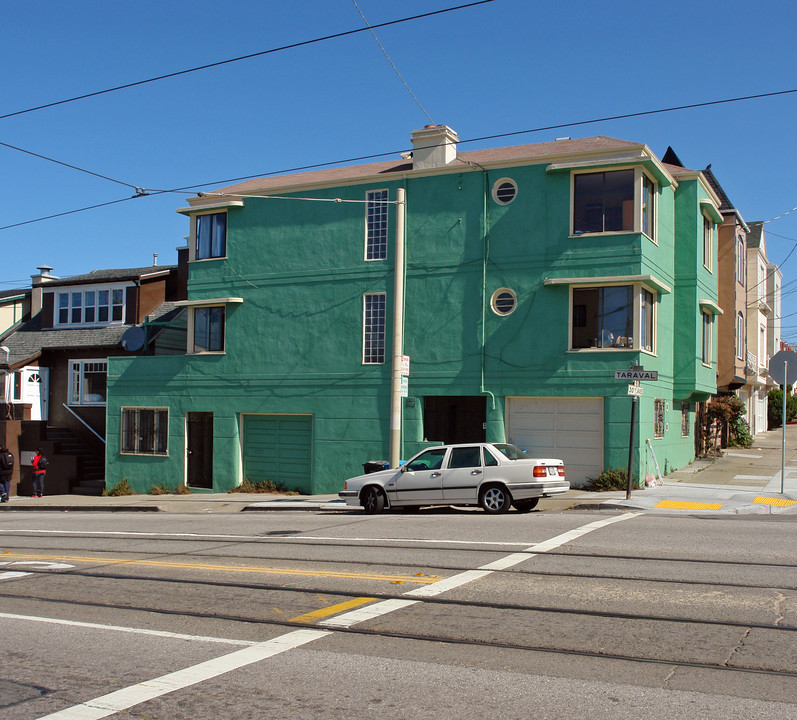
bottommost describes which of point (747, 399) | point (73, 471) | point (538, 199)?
point (73, 471)

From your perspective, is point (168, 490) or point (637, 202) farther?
point (168, 490)

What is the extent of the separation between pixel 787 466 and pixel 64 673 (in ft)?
79.0

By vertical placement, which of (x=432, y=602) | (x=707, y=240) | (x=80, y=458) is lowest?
(x=80, y=458)

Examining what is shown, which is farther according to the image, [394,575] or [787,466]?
[787,466]

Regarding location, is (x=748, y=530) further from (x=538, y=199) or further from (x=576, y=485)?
(x=538, y=199)

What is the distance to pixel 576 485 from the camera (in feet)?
72.5

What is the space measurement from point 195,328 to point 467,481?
1411 cm

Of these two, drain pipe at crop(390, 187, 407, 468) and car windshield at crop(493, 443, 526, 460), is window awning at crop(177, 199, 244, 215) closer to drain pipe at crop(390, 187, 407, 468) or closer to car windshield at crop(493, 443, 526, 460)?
drain pipe at crop(390, 187, 407, 468)

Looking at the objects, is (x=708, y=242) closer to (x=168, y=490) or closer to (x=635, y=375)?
(x=635, y=375)

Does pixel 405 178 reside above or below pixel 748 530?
above

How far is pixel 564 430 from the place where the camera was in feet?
73.7

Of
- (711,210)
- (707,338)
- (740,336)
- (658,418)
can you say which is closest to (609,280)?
(658,418)

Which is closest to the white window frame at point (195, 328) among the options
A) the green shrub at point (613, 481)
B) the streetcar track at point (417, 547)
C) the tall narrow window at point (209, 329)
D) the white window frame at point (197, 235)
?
the tall narrow window at point (209, 329)

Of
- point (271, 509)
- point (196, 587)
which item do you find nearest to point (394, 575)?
point (196, 587)
